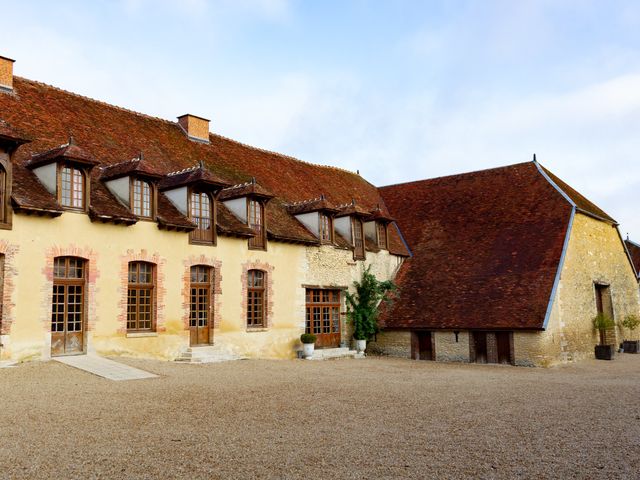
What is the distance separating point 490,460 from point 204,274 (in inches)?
450

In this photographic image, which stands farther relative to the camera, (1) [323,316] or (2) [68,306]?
(1) [323,316]

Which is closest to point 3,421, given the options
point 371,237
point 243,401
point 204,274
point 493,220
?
point 243,401

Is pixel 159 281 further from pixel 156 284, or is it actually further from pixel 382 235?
pixel 382 235

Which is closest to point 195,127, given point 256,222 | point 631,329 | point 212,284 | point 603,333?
point 256,222

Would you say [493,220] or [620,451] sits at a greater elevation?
[493,220]

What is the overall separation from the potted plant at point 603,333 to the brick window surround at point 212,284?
13.2 m

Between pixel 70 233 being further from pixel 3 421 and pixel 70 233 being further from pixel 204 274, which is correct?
pixel 3 421

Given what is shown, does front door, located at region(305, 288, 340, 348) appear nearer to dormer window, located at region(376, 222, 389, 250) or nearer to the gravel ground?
dormer window, located at region(376, 222, 389, 250)

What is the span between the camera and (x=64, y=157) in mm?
13344

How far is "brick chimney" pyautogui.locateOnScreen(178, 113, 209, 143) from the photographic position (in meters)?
21.2

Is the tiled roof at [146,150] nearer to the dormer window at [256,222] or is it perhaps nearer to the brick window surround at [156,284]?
the dormer window at [256,222]

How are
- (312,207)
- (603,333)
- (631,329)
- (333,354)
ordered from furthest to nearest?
(631,329) < (603,333) < (312,207) < (333,354)

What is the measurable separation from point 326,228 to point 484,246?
592 cm

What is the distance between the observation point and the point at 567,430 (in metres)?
8.14
